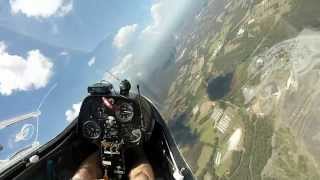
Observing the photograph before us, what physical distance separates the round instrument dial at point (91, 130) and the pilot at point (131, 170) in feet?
1.25

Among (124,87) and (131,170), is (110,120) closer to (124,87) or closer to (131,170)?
(124,87)

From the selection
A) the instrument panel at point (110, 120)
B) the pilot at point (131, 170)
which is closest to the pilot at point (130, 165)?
the pilot at point (131, 170)

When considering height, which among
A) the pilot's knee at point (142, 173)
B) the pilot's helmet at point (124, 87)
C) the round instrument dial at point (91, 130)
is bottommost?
the pilot's knee at point (142, 173)

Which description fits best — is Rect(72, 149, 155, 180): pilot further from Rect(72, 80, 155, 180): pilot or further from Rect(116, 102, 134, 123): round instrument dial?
Rect(116, 102, 134, 123): round instrument dial

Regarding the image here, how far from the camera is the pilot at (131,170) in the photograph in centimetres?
994

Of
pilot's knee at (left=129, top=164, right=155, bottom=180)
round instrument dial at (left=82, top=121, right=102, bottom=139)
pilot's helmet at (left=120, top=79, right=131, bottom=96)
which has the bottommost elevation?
pilot's knee at (left=129, top=164, right=155, bottom=180)

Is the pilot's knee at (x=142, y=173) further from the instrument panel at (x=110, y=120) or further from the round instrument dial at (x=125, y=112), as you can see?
the round instrument dial at (x=125, y=112)

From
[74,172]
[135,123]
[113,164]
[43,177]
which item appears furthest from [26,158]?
[135,123]

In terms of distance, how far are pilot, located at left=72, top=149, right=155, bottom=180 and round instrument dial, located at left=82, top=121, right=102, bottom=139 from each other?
38cm

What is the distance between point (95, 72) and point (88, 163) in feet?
7.63

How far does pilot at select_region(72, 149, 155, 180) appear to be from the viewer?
9938 millimetres

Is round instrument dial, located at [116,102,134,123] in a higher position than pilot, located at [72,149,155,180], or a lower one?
higher

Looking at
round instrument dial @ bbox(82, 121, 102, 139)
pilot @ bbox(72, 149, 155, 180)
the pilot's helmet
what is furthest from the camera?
the pilot's helmet

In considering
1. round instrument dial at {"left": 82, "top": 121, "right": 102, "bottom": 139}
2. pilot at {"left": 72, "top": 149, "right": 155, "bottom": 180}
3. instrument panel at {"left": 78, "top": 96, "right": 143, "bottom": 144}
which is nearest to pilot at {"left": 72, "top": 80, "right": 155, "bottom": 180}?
pilot at {"left": 72, "top": 149, "right": 155, "bottom": 180}
